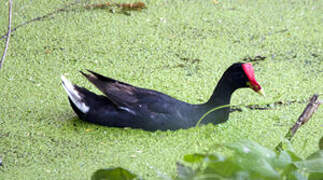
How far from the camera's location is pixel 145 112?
7.04 feet

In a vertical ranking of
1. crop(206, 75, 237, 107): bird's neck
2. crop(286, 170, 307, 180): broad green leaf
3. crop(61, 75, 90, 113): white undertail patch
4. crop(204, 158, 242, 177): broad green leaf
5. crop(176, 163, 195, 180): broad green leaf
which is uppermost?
crop(204, 158, 242, 177): broad green leaf

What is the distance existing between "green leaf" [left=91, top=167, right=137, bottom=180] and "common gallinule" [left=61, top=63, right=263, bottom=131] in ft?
3.66

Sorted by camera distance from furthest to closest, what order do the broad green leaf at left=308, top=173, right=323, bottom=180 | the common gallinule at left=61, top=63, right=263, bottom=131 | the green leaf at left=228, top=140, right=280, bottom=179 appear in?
the common gallinule at left=61, top=63, right=263, bottom=131 → the broad green leaf at left=308, top=173, right=323, bottom=180 → the green leaf at left=228, top=140, right=280, bottom=179

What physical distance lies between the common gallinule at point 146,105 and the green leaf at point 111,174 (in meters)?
1.12

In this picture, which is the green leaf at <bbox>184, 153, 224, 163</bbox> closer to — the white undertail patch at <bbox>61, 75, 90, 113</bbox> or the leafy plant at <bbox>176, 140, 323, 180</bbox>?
the leafy plant at <bbox>176, 140, 323, 180</bbox>

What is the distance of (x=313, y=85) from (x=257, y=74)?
11.9 inches

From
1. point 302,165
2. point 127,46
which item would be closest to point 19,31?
point 127,46

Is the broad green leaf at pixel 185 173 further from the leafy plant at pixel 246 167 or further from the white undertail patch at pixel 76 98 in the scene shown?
the white undertail patch at pixel 76 98

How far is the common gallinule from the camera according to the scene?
2139 mm

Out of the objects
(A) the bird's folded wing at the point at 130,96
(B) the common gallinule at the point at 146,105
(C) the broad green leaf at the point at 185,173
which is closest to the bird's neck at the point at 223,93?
(B) the common gallinule at the point at 146,105

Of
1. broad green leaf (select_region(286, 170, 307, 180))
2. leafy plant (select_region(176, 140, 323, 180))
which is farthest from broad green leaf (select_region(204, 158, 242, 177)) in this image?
broad green leaf (select_region(286, 170, 307, 180))

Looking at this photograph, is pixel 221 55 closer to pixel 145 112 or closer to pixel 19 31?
pixel 145 112

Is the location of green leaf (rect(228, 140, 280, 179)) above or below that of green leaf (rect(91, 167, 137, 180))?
above

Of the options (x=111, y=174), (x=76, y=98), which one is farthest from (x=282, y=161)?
(x=76, y=98)
